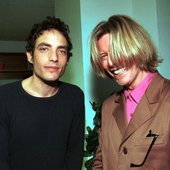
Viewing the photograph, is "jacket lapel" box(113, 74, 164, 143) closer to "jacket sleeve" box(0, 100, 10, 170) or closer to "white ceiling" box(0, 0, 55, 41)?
"jacket sleeve" box(0, 100, 10, 170)

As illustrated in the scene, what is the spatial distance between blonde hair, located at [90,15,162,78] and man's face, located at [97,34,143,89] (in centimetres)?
2

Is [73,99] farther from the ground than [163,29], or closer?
closer

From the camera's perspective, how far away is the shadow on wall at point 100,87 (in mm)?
2291

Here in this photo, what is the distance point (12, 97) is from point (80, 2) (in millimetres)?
1032

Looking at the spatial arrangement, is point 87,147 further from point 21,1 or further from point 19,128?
point 21,1

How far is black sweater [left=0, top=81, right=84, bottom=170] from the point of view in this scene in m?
1.60

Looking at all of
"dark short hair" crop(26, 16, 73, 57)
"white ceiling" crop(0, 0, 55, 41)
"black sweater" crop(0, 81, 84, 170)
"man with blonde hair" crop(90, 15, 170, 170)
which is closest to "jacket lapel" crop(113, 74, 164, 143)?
"man with blonde hair" crop(90, 15, 170, 170)

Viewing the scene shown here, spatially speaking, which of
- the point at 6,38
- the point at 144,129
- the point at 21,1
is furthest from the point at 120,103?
the point at 6,38

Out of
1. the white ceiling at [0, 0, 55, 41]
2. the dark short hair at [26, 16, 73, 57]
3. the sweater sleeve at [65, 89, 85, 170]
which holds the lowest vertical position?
the sweater sleeve at [65, 89, 85, 170]

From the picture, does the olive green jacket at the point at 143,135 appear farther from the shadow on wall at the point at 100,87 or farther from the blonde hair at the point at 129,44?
the shadow on wall at the point at 100,87

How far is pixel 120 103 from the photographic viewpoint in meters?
1.54

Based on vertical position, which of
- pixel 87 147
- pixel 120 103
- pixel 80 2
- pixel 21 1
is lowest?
pixel 87 147

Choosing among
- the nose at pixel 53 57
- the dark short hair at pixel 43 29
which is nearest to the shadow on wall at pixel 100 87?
the dark short hair at pixel 43 29

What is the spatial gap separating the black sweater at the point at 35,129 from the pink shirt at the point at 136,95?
0.43m
